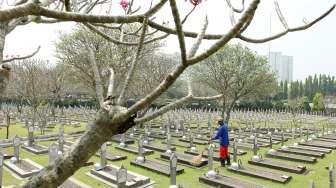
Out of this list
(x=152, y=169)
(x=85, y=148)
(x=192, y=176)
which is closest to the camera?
(x=85, y=148)

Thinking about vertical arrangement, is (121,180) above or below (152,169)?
above

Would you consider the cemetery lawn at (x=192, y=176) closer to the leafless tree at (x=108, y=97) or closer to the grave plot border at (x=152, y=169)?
the grave plot border at (x=152, y=169)

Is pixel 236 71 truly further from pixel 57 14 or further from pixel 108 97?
pixel 57 14

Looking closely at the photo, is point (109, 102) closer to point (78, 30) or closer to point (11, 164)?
point (11, 164)

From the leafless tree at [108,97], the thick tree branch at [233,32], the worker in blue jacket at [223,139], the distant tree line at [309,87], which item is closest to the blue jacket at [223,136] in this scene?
the worker in blue jacket at [223,139]

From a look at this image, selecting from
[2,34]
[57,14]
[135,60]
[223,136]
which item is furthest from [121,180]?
[223,136]

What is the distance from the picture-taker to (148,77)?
89.0ft

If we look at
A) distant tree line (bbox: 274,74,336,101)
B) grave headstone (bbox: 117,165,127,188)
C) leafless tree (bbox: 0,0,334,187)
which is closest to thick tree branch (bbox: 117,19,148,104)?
leafless tree (bbox: 0,0,334,187)

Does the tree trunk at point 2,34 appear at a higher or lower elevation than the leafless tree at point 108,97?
higher

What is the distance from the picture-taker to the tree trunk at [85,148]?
1.81 meters

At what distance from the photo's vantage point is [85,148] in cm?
185

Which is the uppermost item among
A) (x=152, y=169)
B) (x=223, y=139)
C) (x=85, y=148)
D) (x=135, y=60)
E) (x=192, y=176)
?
(x=135, y=60)

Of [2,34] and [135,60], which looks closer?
[135,60]

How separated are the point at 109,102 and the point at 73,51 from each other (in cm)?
2290
